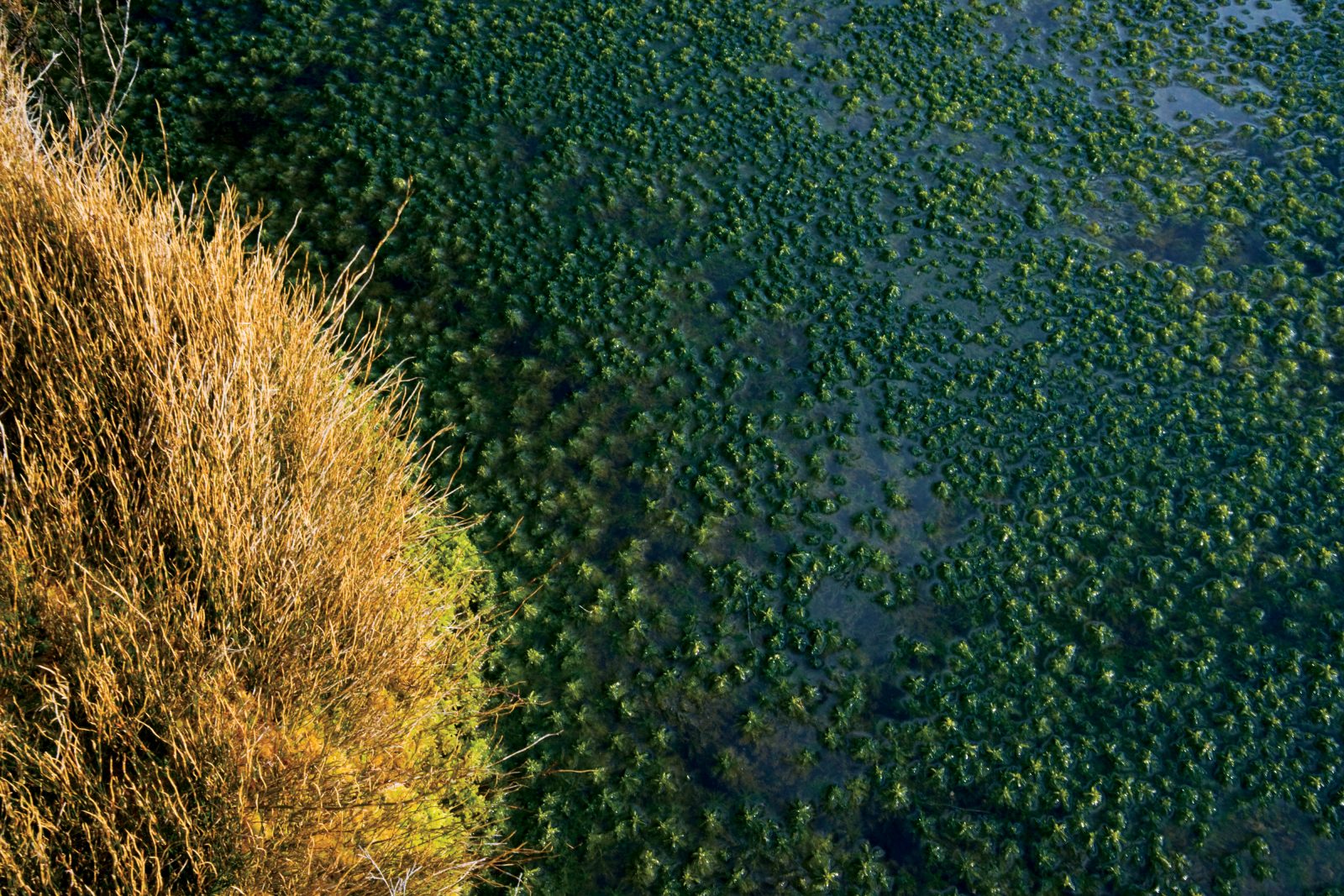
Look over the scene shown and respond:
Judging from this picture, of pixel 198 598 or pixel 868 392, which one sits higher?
pixel 868 392

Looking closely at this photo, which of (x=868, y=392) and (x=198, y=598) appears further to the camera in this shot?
(x=868, y=392)

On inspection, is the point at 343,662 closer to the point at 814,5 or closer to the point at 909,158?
the point at 909,158

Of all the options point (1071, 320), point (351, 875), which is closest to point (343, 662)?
point (351, 875)

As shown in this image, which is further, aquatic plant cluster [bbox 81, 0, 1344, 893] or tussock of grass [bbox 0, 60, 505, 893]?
aquatic plant cluster [bbox 81, 0, 1344, 893]

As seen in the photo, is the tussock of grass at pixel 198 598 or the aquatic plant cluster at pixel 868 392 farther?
the aquatic plant cluster at pixel 868 392
